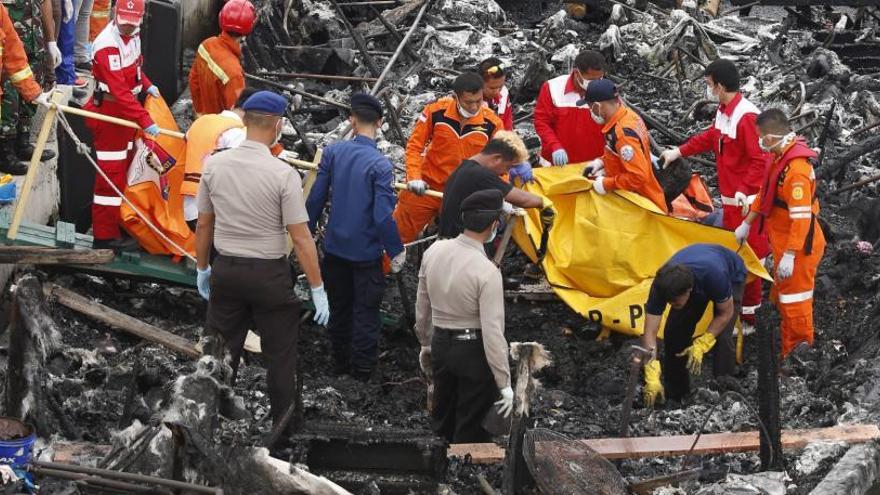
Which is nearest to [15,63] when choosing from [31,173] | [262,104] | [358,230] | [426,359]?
[31,173]

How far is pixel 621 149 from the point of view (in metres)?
9.02

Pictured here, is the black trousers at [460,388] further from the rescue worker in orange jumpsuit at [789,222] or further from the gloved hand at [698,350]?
the rescue worker in orange jumpsuit at [789,222]

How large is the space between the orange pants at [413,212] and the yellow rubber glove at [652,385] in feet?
6.87

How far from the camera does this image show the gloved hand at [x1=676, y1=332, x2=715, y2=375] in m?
8.01

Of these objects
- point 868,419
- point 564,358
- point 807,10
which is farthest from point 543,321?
point 807,10

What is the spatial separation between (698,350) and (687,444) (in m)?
1.32

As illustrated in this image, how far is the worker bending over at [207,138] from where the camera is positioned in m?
7.92

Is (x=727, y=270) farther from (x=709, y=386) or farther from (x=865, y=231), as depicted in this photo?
(x=865, y=231)

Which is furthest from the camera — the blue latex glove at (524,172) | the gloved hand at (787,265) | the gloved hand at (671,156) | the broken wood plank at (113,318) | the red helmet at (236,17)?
the gloved hand at (671,156)

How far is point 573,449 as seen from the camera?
20.9 feet

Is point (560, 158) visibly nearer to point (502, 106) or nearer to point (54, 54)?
point (502, 106)

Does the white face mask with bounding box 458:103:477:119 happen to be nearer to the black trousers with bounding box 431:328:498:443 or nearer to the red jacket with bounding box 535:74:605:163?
the red jacket with bounding box 535:74:605:163

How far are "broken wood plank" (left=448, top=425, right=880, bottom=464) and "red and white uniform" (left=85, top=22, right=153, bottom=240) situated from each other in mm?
3271

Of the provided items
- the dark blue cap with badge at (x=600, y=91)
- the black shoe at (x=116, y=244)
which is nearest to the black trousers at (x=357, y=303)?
the black shoe at (x=116, y=244)
